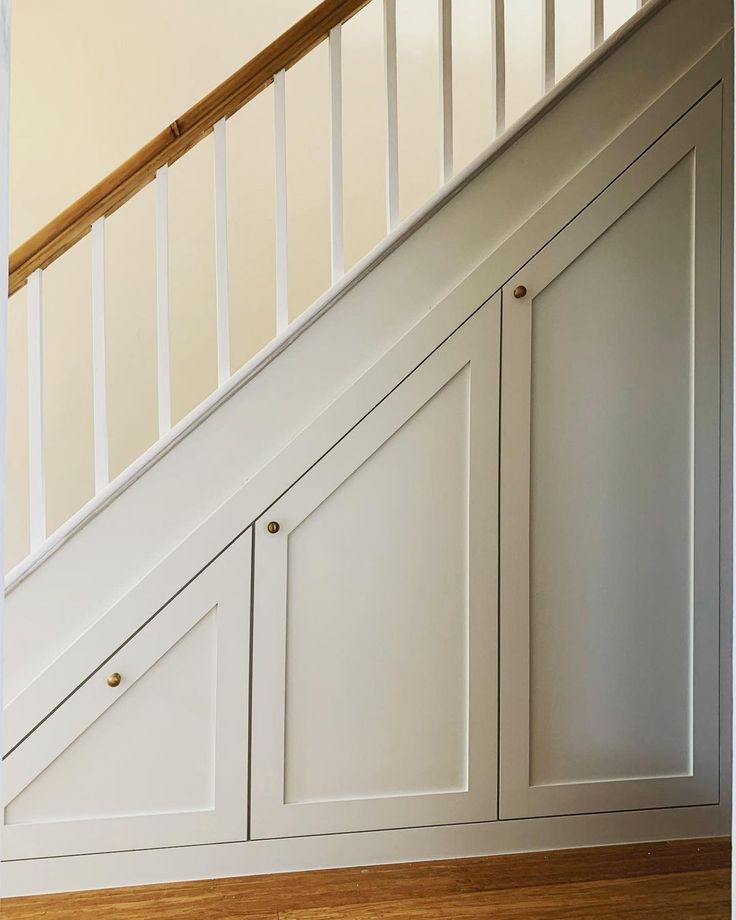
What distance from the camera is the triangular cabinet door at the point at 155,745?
1665mm

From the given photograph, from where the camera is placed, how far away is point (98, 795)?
1.68 meters

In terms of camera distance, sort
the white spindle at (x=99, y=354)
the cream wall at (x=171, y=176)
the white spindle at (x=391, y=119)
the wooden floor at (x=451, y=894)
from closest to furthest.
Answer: the wooden floor at (x=451, y=894) < the white spindle at (x=99, y=354) < the white spindle at (x=391, y=119) < the cream wall at (x=171, y=176)

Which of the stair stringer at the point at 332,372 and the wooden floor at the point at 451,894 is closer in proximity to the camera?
the wooden floor at the point at 451,894

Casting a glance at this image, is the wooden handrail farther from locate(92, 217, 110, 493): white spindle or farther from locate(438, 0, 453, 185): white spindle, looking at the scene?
locate(438, 0, 453, 185): white spindle

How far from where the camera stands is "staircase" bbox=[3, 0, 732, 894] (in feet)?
5.57

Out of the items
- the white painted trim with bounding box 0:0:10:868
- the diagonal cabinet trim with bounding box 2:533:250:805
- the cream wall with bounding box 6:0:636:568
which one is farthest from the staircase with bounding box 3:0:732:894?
the white painted trim with bounding box 0:0:10:868

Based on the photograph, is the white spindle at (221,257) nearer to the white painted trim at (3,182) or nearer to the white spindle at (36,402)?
the white spindle at (36,402)

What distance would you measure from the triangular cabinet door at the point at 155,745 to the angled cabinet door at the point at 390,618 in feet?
0.19

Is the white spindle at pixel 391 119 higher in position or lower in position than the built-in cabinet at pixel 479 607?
higher

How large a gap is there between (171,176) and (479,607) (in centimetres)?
184


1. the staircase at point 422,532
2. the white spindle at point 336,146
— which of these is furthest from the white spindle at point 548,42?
the white spindle at point 336,146

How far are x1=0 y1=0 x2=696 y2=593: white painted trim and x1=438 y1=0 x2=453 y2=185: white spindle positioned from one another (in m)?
0.04

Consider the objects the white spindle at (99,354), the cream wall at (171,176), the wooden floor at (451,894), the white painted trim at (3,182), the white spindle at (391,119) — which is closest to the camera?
the white painted trim at (3,182)

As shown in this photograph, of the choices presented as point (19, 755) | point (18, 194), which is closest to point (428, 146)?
point (18, 194)
